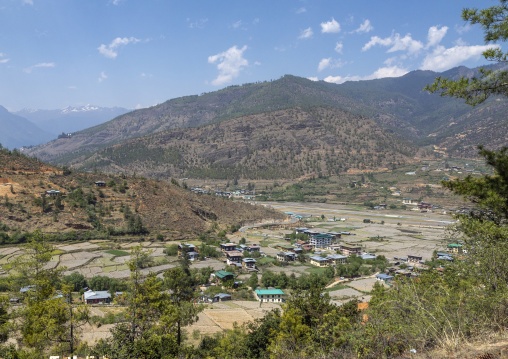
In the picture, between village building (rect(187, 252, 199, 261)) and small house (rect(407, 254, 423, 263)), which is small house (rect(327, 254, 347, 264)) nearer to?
small house (rect(407, 254, 423, 263))

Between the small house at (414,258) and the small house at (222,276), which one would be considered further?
the small house at (414,258)

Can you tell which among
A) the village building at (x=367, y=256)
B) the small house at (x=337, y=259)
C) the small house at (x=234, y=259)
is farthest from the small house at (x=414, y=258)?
the small house at (x=234, y=259)

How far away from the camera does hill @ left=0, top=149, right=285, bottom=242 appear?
155ft

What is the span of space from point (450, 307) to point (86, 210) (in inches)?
2169

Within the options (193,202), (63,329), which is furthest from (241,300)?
(193,202)

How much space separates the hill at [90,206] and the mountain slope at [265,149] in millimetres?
80555

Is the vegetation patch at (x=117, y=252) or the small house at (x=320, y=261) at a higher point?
the vegetation patch at (x=117, y=252)

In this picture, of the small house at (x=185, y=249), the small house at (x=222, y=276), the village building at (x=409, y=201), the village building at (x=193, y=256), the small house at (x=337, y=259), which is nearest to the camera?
the small house at (x=222, y=276)

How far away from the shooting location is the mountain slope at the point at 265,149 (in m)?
149

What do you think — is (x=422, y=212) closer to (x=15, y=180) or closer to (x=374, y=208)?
(x=374, y=208)

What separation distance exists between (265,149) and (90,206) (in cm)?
11714

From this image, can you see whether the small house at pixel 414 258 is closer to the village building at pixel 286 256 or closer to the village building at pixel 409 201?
the village building at pixel 286 256

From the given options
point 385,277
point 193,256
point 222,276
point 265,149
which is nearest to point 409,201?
point 385,277

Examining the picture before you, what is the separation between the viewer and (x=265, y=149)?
16425 centimetres
